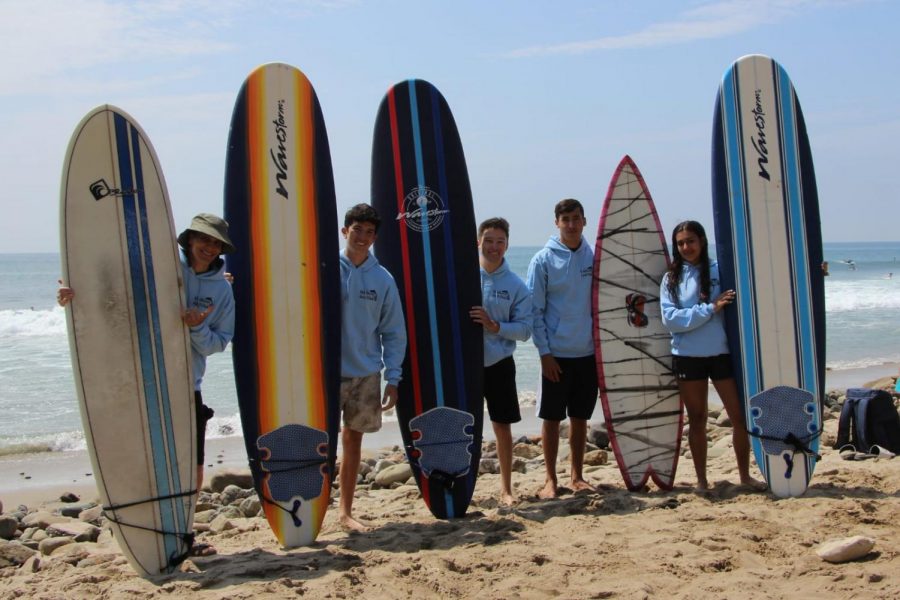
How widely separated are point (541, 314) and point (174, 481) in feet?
5.97

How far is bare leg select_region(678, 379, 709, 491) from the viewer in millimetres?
4098

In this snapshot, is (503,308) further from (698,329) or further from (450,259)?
(698,329)

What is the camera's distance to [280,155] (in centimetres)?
390

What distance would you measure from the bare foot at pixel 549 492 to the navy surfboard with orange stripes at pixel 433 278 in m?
0.38

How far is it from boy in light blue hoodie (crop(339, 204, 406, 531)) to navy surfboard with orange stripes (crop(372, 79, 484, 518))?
0.32m

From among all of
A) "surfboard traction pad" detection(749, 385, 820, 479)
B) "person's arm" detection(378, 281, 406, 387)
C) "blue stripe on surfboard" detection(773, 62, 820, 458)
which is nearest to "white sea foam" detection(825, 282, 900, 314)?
"blue stripe on surfboard" detection(773, 62, 820, 458)

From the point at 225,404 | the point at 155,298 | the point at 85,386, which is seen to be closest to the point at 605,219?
the point at 155,298

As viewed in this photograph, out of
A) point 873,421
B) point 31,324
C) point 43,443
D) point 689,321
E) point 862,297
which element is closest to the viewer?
point 689,321

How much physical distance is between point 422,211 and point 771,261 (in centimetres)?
170

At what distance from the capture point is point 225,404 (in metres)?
8.58

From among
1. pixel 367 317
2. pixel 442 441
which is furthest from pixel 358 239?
pixel 442 441

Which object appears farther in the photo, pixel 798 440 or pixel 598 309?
pixel 598 309

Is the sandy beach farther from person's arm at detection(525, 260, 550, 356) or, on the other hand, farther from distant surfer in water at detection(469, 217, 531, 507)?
person's arm at detection(525, 260, 550, 356)

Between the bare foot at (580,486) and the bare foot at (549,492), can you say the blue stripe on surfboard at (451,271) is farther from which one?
the bare foot at (580,486)
